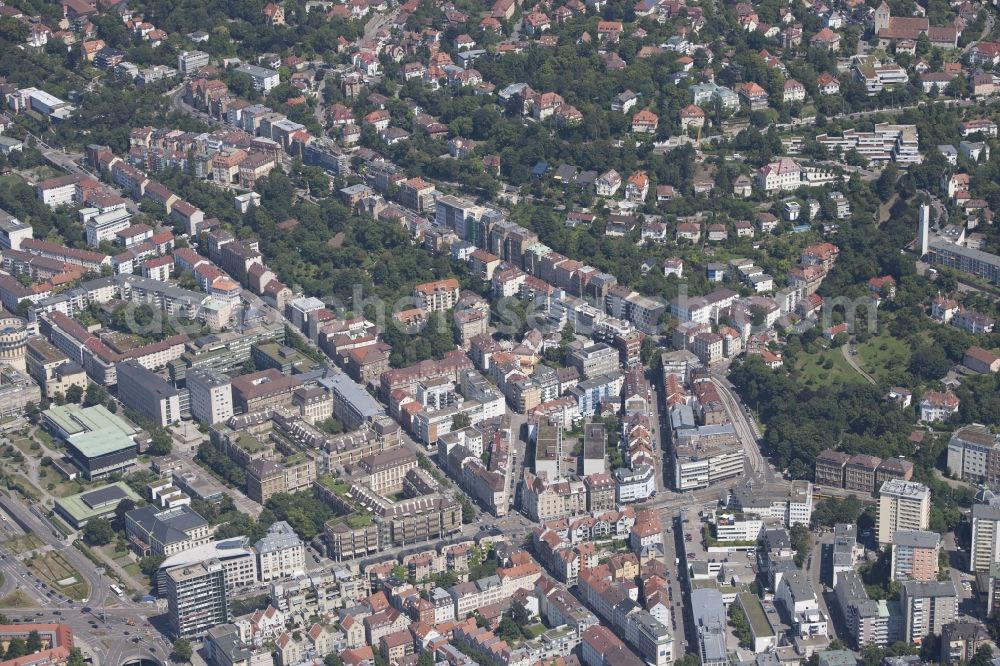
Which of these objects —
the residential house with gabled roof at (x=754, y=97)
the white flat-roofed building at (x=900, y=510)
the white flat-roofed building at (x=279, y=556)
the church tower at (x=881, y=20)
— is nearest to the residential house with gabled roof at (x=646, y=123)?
the residential house with gabled roof at (x=754, y=97)

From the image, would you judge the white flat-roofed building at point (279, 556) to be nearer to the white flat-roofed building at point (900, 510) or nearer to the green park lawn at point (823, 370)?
the white flat-roofed building at point (900, 510)

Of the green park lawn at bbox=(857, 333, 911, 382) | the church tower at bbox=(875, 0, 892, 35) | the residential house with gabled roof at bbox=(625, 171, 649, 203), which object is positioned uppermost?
the church tower at bbox=(875, 0, 892, 35)

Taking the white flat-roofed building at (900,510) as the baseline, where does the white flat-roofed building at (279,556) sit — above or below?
below

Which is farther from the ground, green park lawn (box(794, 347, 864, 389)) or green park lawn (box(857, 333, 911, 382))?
green park lawn (box(857, 333, 911, 382))

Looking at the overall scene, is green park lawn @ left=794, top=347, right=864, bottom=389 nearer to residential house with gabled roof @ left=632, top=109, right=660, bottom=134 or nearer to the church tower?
residential house with gabled roof @ left=632, top=109, right=660, bottom=134

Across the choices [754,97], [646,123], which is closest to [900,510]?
[646,123]

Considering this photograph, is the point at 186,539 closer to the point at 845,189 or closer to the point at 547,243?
the point at 547,243

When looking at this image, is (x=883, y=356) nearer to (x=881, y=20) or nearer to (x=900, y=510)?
(x=900, y=510)

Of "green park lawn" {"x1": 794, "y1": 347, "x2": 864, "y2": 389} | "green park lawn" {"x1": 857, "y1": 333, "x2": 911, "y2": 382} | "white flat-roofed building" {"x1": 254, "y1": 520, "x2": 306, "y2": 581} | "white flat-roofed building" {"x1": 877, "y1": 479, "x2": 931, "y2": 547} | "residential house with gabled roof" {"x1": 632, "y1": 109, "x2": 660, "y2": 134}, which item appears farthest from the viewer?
"residential house with gabled roof" {"x1": 632, "y1": 109, "x2": 660, "y2": 134}

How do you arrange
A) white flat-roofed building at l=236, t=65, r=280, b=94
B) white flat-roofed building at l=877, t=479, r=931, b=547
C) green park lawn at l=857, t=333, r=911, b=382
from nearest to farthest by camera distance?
1. white flat-roofed building at l=877, t=479, r=931, b=547
2. green park lawn at l=857, t=333, r=911, b=382
3. white flat-roofed building at l=236, t=65, r=280, b=94

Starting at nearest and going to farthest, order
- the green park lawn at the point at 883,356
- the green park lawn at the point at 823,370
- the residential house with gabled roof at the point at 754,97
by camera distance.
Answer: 1. the green park lawn at the point at 823,370
2. the green park lawn at the point at 883,356
3. the residential house with gabled roof at the point at 754,97

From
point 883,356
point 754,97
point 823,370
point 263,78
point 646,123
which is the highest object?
point 754,97

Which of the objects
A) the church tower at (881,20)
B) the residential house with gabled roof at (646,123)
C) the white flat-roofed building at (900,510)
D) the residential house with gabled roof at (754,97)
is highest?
the church tower at (881,20)

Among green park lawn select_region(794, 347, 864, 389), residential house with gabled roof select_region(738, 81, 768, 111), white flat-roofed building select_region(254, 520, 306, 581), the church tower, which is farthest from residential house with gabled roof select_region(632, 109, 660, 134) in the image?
A: white flat-roofed building select_region(254, 520, 306, 581)
